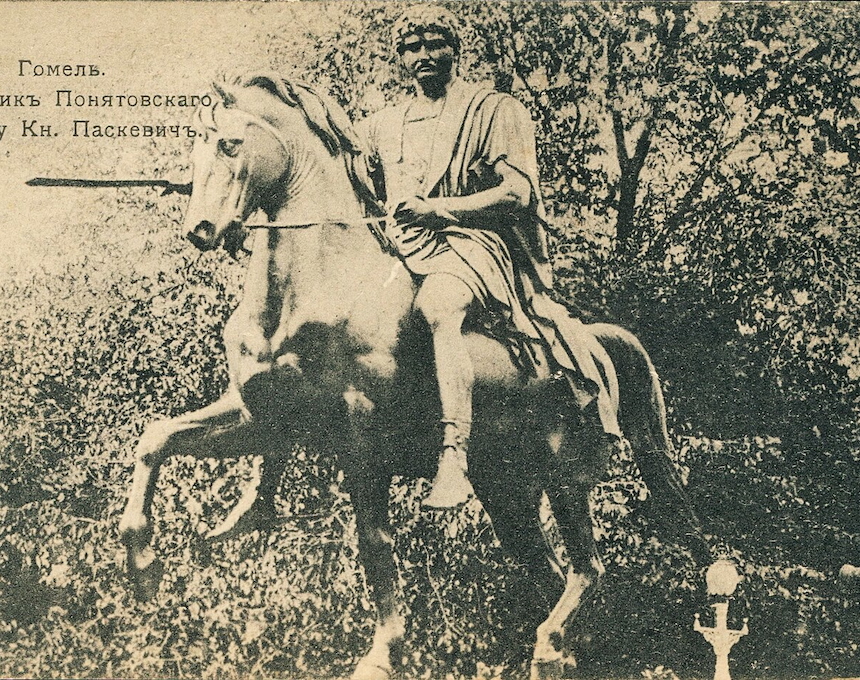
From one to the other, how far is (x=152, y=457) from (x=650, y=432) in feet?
7.38

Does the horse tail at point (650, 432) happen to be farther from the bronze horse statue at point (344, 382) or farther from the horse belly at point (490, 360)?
the horse belly at point (490, 360)

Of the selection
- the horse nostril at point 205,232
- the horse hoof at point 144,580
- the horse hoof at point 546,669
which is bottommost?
the horse hoof at point 546,669

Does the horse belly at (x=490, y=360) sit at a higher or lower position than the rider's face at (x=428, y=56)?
lower

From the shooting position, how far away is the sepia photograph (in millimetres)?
4371

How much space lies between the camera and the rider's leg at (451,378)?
4.24m

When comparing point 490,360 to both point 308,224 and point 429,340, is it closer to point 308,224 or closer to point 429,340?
point 429,340

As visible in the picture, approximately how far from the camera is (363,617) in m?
4.43

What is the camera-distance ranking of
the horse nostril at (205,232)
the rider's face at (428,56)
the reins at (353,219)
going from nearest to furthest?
the horse nostril at (205,232) → the reins at (353,219) → the rider's face at (428,56)

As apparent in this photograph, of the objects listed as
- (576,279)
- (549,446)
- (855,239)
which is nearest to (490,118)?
(576,279)

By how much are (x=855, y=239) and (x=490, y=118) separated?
1.83m

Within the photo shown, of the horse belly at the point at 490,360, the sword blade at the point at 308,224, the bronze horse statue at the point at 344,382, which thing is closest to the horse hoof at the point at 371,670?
the bronze horse statue at the point at 344,382

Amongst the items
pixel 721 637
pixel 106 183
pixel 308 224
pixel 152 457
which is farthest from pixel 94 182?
pixel 721 637

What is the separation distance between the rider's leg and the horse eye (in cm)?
101

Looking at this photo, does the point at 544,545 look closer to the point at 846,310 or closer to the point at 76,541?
the point at 846,310
